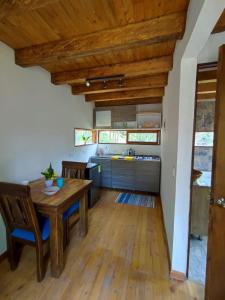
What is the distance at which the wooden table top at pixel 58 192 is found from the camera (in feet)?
5.35

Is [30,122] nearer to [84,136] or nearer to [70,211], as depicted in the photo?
[70,211]

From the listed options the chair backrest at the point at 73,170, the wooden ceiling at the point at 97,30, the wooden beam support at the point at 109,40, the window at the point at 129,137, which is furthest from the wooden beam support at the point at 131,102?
the wooden beam support at the point at 109,40

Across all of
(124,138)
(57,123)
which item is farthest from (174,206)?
(124,138)

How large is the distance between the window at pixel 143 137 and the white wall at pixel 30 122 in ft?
5.70

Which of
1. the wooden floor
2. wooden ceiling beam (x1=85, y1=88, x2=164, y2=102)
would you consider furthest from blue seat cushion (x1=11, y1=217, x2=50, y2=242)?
wooden ceiling beam (x1=85, y1=88, x2=164, y2=102)

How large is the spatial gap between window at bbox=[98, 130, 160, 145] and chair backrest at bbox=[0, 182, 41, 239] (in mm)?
3372

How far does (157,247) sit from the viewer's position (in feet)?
6.91

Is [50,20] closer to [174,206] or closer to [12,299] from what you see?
[174,206]

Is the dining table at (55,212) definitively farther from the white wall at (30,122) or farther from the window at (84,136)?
the window at (84,136)

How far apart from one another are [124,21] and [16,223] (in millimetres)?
2290

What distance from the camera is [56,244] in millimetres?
1604

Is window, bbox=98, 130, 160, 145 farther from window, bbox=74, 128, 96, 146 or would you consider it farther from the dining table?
the dining table

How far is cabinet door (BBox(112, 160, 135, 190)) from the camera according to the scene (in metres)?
3.97

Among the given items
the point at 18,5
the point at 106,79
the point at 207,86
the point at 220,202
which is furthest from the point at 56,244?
the point at 207,86
